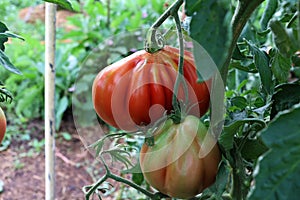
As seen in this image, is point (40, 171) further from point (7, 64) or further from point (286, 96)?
point (286, 96)

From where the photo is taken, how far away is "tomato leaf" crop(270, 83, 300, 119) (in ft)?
1.49

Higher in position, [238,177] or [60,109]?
[238,177]

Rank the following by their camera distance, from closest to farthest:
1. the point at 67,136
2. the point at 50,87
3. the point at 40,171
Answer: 1. the point at 50,87
2. the point at 40,171
3. the point at 67,136

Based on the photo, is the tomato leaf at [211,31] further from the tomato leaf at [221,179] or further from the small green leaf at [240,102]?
the small green leaf at [240,102]

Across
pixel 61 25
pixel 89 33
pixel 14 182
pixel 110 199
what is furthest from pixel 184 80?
pixel 61 25

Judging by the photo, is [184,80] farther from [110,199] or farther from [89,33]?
[89,33]

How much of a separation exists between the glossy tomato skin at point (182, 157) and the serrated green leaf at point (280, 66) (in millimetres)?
99

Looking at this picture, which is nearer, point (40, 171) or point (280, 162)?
point (280, 162)

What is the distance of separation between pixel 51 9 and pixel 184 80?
0.42m

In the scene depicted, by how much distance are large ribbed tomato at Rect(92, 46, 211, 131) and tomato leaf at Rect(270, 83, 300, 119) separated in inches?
2.6

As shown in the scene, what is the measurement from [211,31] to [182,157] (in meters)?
0.14

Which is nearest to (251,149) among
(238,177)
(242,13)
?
(238,177)

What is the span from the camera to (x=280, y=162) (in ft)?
1.03

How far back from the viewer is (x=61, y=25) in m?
3.56
